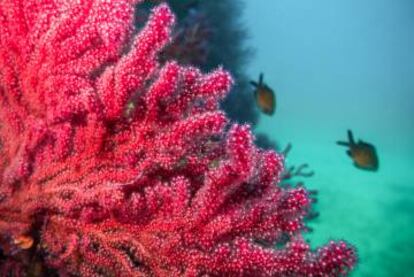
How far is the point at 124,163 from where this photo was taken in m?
1.85

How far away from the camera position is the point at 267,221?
1.79m

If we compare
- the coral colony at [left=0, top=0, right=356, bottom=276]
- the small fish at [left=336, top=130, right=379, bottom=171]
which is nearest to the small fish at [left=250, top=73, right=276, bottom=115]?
the small fish at [left=336, top=130, right=379, bottom=171]

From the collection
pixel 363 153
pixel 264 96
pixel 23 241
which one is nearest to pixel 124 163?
pixel 23 241

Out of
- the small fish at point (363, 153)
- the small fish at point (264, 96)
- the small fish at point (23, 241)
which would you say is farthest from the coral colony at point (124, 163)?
the small fish at point (363, 153)

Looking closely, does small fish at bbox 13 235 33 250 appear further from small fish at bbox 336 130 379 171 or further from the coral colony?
small fish at bbox 336 130 379 171

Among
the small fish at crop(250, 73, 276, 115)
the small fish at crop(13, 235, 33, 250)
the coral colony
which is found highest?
the small fish at crop(250, 73, 276, 115)

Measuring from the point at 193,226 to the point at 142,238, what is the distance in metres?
0.26

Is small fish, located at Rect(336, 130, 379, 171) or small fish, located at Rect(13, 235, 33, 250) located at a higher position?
small fish, located at Rect(336, 130, 379, 171)

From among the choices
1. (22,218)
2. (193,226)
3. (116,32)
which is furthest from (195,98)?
(22,218)

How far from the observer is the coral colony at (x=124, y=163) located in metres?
1.65

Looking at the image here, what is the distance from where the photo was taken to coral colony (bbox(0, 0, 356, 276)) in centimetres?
165

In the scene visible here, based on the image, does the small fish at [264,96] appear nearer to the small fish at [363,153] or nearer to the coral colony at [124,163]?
the small fish at [363,153]

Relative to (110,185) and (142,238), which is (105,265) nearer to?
(142,238)

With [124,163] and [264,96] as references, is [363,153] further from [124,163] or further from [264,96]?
[124,163]
